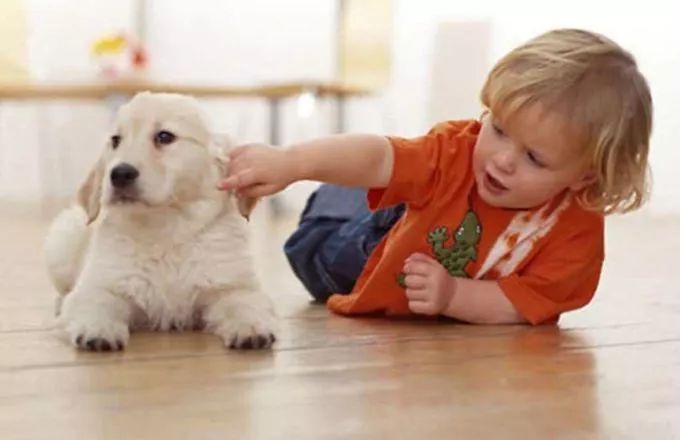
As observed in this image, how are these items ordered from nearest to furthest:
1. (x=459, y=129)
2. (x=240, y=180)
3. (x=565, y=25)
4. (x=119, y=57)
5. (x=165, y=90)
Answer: (x=240, y=180)
(x=459, y=129)
(x=165, y=90)
(x=565, y=25)
(x=119, y=57)

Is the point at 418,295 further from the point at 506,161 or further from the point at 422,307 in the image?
the point at 506,161

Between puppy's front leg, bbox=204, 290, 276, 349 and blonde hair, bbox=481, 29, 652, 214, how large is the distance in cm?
46

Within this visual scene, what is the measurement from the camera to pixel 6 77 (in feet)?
18.0

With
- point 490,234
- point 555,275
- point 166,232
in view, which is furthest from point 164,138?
point 555,275

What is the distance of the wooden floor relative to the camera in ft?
3.89

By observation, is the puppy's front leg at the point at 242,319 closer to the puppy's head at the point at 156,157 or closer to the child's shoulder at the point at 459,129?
the puppy's head at the point at 156,157

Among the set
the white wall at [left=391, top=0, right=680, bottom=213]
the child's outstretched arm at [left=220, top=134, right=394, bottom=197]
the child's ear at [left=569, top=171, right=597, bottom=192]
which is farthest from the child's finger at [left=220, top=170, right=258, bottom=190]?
the white wall at [left=391, top=0, right=680, bottom=213]

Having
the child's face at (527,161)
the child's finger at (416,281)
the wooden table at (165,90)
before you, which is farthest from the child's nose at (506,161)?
the wooden table at (165,90)

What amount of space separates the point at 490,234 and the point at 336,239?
40cm

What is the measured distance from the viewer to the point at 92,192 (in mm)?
1751

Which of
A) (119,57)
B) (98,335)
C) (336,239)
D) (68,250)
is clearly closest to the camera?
(98,335)

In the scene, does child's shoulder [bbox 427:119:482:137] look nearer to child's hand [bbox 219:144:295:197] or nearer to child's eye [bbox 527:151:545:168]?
child's eye [bbox 527:151:545:168]

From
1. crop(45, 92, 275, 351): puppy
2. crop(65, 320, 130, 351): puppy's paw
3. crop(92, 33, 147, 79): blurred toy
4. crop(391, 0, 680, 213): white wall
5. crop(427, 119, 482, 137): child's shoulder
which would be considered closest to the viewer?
crop(65, 320, 130, 351): puppy's paw

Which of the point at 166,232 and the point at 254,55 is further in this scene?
the point at 254,55
